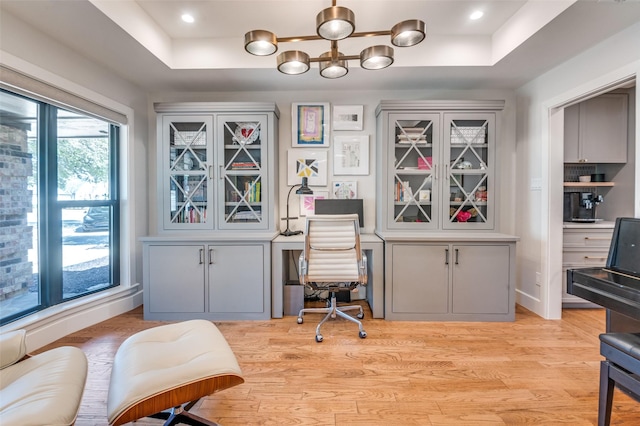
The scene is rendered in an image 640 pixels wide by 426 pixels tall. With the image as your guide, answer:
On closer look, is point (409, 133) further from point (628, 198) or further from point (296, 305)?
point (628, 198)

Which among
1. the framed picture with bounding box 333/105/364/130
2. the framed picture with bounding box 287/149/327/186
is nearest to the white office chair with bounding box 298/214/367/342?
the framed picture with bounding box 287/149/327/186

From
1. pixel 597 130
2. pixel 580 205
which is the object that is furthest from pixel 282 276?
pixel 597 130

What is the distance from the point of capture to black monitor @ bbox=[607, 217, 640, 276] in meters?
1.84

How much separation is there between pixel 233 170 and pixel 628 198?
14.6 ft

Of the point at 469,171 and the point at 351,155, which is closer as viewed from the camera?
the point at 469,171

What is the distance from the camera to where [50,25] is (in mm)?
2137

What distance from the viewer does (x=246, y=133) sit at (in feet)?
10.2

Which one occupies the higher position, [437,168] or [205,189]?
[437,168]

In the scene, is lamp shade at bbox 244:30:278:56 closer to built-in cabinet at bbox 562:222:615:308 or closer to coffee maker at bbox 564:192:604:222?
built-in cabinet at bbox 562:222:615:308

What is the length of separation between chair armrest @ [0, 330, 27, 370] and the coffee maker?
4739 mm

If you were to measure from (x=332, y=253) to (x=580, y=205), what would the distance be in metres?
3.04

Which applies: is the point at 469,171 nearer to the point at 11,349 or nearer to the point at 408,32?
the point at 408,32

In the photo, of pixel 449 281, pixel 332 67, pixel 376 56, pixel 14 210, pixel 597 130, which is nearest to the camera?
pixel 376 56

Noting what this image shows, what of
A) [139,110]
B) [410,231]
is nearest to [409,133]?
[410,231]
